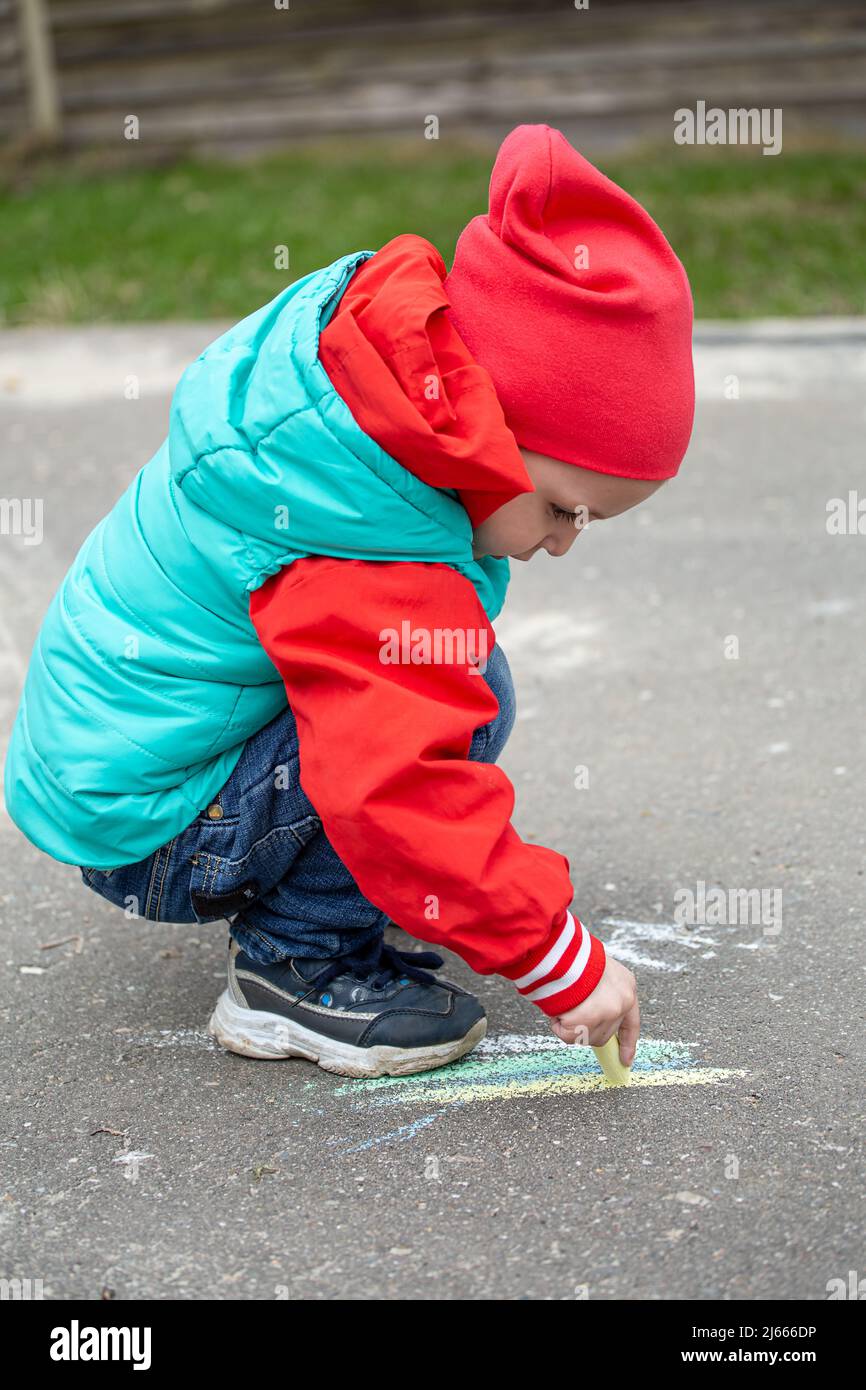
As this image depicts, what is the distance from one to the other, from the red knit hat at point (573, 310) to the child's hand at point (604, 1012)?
59cm

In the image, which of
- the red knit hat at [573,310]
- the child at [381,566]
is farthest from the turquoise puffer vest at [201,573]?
the red knit hat at [573,310]

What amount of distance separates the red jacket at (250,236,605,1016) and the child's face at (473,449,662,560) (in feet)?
0.20

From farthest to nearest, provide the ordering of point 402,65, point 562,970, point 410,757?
1. point 402,65
2. point 562,970
3. point 410,757

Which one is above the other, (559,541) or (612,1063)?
(559,541)

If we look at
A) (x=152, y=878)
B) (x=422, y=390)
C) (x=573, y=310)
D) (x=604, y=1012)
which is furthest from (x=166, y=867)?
(x=573, y=310)

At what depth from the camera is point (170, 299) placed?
611cm

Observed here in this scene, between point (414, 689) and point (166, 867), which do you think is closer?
point (414, 689)

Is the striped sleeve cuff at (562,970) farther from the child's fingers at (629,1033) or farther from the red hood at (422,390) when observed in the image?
the red hood at (422,390)

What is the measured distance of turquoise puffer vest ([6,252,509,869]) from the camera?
1683 millimetres

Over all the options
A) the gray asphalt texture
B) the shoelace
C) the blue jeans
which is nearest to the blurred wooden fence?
the gray asphalt texture

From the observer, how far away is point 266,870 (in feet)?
6.45

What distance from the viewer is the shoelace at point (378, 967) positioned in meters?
2.10

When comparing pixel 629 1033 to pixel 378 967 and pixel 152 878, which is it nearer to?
pixel 378 967

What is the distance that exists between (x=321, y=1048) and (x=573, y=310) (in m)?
1.02
